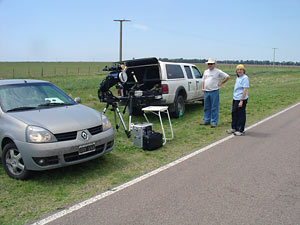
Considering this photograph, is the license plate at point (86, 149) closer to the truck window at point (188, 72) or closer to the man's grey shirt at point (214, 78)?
the man's grey shirt at point (214, 78)

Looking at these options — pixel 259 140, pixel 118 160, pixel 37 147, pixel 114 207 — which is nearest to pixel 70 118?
pixel 37 147

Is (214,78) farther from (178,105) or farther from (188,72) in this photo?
(188,72)

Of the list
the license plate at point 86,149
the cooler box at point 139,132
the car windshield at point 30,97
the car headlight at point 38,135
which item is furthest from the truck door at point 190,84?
the car headlight at point 38,135

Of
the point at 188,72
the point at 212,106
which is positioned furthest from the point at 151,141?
the point at 188,72

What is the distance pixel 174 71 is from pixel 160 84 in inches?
38.9

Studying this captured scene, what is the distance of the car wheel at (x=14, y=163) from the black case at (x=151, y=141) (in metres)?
2.59

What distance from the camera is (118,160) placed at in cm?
599

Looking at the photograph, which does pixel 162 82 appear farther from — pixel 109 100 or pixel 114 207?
pixel 114 207

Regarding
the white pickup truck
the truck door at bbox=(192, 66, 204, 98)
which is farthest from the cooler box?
the truck door at bbox=(192, 66, 204, 98)

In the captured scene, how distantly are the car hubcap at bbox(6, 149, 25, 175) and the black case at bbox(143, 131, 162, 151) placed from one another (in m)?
2.63

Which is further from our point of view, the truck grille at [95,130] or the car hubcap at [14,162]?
the truck grille at [95,130]

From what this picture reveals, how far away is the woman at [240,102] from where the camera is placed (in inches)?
311

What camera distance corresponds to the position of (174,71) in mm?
10672

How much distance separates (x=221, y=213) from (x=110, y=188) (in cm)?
171
